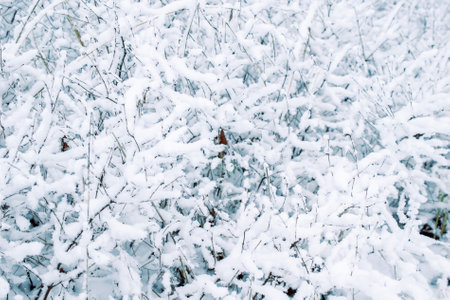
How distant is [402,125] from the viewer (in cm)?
202

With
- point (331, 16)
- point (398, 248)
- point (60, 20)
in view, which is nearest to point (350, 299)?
point (398, 248)

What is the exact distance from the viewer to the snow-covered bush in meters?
1.17

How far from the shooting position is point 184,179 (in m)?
1.65

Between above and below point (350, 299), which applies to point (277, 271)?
above

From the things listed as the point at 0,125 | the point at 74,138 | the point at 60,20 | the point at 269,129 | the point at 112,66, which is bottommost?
the point at 269,129

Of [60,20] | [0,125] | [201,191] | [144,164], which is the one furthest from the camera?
[60,20]

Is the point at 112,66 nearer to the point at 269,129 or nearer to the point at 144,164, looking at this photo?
the point at 144,164

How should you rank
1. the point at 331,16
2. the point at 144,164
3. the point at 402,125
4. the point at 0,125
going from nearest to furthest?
the point at 144,164 → the point at 0,125 → the point at 402,125 → the point at 331,16

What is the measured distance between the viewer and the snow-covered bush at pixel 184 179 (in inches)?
46.1

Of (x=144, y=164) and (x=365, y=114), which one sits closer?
(x=144, y=164)

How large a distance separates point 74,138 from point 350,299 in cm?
143

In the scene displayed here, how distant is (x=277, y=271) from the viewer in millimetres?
1322

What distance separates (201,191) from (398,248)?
34.9 inches

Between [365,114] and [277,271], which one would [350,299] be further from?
[365,114]
